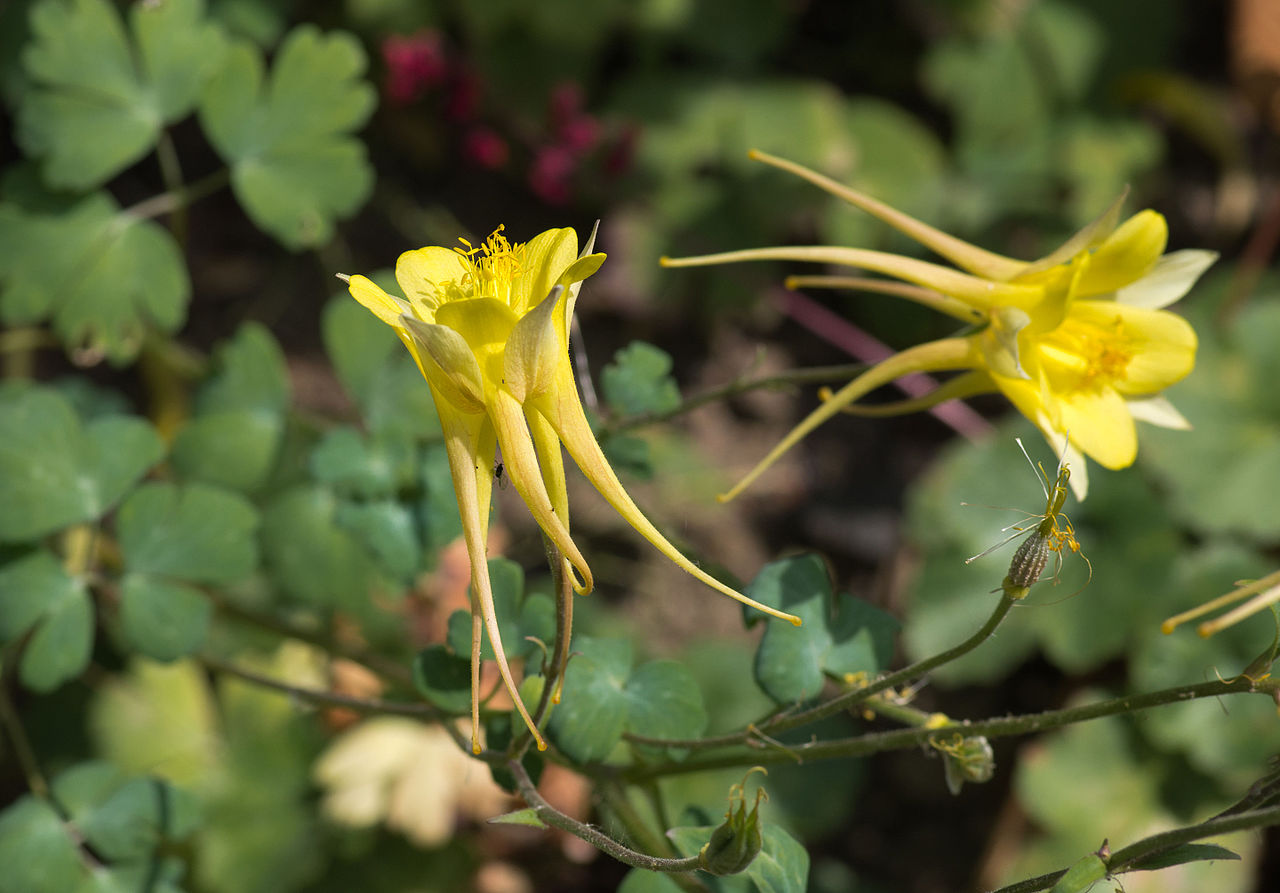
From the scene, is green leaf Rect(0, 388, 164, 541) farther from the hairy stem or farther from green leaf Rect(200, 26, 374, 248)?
the hairy stem

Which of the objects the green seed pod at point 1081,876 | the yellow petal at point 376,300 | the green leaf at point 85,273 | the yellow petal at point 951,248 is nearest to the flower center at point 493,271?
the yellow petal at point 376,300

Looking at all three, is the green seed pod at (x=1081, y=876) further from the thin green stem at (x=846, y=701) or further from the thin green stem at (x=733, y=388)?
the thin green stem at (x=733, y=388)

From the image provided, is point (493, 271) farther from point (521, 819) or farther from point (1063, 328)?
point (1063, 328)

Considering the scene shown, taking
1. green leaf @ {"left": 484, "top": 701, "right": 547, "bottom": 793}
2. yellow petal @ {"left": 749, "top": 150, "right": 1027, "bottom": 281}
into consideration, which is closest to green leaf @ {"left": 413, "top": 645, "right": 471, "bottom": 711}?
green leaf @ {"left": 484, "top": 701, "right": 547, "bottom": 793}

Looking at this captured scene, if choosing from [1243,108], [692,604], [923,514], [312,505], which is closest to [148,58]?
[312,505]

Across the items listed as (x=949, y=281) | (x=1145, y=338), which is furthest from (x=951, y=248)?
(x=1145, y=338)

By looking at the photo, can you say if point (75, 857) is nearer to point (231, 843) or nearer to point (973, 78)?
point (231, 843)
